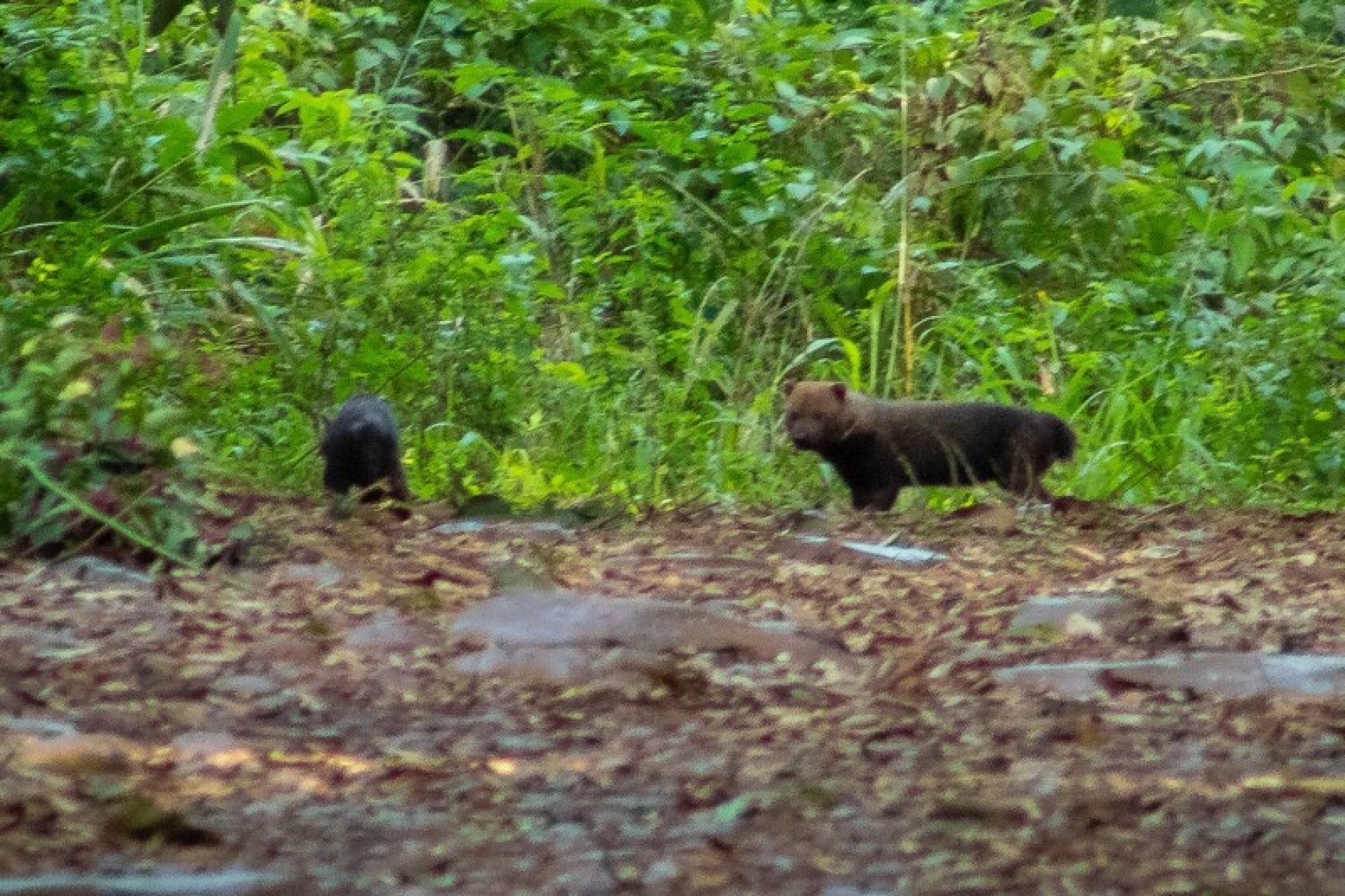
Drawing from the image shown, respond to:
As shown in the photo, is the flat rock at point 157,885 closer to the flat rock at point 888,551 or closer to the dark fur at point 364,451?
the flat rock at point 888,551

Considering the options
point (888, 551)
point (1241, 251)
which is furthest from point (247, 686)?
point (1241, 251)

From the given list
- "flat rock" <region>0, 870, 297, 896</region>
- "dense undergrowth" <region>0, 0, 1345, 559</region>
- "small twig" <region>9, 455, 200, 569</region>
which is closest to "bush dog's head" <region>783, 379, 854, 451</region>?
"dense undergrowth" <region>0, 0, 1345, 559</region>

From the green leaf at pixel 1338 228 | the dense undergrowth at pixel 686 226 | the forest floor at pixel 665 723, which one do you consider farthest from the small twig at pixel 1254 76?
the forest floor at pixel 665 723

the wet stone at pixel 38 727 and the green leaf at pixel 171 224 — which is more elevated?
the wet stone at pixel 38 727

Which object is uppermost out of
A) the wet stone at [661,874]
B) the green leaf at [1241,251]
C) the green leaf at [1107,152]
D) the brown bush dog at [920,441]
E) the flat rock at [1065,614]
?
the wet stone at [661,874]

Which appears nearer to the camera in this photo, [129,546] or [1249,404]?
[129,546]

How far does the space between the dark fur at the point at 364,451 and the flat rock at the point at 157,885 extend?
3717 mm

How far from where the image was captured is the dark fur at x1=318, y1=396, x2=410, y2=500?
618 centimetres

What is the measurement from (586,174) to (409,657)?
20.3 feet

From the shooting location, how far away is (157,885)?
238cm

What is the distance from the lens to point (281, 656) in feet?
11.9

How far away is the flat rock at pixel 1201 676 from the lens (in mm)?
3545

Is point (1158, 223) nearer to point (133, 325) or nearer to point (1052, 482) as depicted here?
point (1052, 482)

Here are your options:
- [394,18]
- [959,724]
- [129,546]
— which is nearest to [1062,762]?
[959,724]
